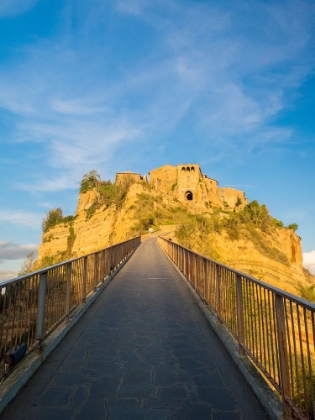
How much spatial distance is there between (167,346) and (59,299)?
7.21 feet

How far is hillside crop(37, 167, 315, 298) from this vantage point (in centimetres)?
3341

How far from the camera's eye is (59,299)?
5.23 metres

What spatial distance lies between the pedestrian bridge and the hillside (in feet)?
87.2

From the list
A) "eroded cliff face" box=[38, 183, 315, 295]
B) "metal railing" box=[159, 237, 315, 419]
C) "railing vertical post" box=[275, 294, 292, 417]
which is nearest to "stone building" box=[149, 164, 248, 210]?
"eroded cliff face" box=[38, 183, 315, 295]

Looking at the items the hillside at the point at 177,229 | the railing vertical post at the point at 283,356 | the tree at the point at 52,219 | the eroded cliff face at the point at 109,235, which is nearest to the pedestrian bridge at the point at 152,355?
the railing vertical post at the point at 283,356

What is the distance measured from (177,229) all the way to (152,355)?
34351 millimetres

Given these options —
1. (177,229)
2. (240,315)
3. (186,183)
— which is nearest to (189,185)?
(186,183)

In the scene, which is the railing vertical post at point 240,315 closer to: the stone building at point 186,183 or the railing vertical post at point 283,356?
the railing vertical post at point 283,356

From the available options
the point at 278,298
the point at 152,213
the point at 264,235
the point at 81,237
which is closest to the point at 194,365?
the point at 278,298

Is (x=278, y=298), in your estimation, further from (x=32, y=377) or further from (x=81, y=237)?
(x=81, y=237)

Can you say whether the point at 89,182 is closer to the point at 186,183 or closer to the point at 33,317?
the point at 186,183

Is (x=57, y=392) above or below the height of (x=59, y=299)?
below

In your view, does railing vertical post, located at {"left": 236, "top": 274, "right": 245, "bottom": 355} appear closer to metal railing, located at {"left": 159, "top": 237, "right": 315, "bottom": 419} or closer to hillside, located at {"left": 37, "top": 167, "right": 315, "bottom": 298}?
metal railing, located at {"left": 159, "top": 237, "right": 315, "bottom": 419}

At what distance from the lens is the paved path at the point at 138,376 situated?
2.96m
